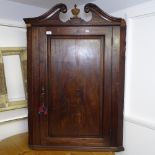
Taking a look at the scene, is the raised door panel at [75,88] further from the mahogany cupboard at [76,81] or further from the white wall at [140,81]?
the white wall at [140,81]

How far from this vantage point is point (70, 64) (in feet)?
4.49

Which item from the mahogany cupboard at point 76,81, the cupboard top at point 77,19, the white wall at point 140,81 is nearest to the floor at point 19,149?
the mahogany cupboard at point 76,81

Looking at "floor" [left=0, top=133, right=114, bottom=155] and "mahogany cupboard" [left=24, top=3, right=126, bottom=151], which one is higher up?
"mahogany cupboard" [left=24, top=3, right=126, bottom=151]

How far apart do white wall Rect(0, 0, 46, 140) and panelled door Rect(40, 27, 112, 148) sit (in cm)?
42

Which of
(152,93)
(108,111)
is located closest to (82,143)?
(108,111)

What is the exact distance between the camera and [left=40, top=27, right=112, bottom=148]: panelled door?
1355 mm

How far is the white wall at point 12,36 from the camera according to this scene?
5.37 feet

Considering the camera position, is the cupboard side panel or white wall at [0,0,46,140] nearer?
the cupboard side panel

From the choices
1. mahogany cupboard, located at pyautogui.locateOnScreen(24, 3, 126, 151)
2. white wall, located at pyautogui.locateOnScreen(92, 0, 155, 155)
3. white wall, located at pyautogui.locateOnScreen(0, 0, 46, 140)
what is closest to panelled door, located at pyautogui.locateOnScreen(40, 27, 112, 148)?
mahogany cupboard, located at pyautogui.locateOnScreen(24, 3, 126, 151)

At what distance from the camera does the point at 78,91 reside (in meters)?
1.38

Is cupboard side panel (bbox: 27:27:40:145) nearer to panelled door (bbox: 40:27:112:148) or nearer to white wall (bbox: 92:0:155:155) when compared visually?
panelled door (bbox: 40:27:112:148)

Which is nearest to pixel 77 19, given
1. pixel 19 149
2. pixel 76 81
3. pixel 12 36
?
pixel 76 81

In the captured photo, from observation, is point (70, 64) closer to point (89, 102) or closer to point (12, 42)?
point (89, 102)

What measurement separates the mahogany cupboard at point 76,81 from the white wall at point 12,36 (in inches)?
14.1
